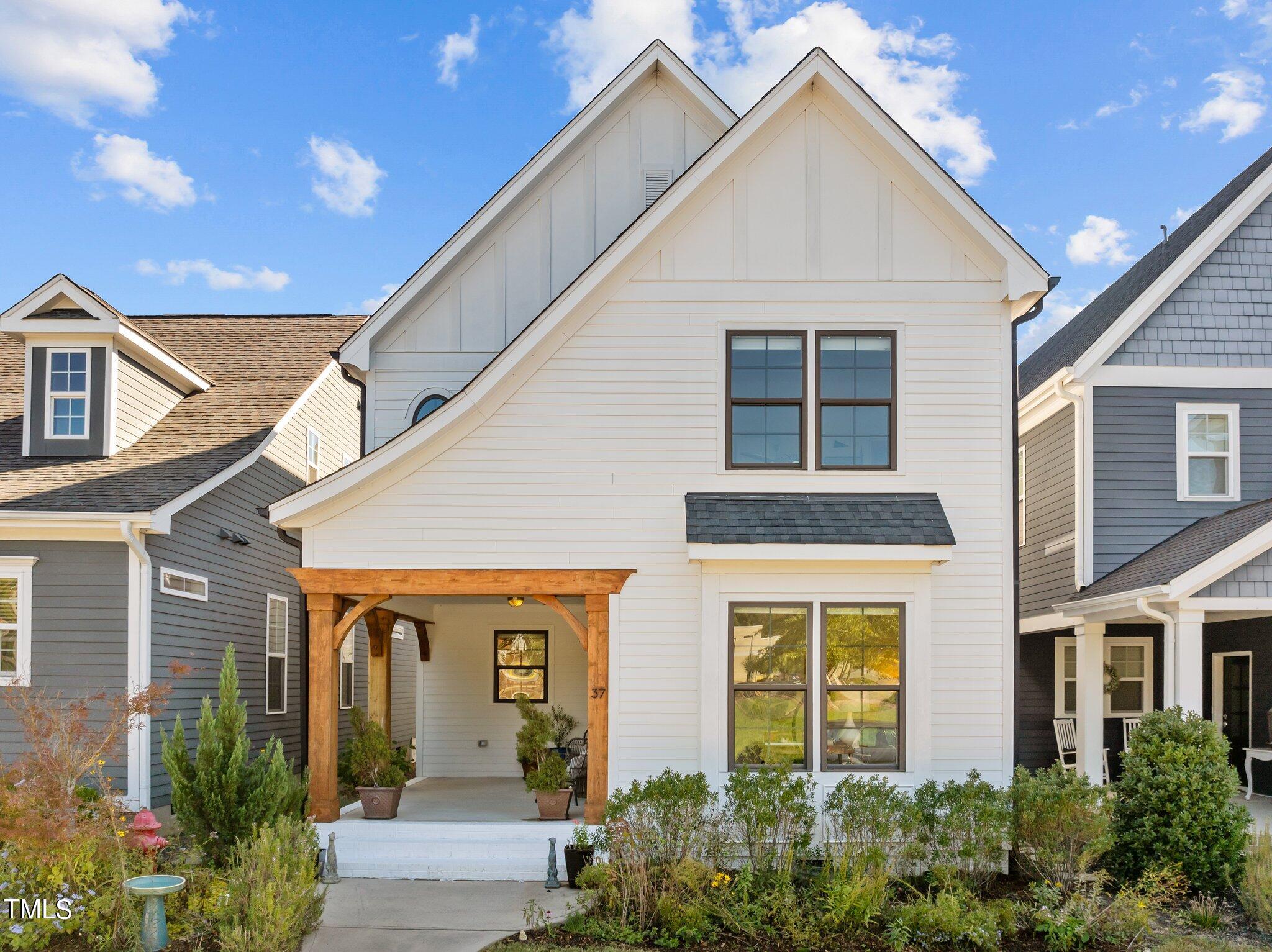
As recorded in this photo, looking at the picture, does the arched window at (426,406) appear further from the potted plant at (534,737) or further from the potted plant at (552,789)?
the potted plant at (552,789)

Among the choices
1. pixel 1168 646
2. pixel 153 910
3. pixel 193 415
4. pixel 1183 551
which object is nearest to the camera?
pixel 153 910

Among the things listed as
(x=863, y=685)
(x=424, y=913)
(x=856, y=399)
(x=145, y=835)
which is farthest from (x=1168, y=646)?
(x=145, y=835)

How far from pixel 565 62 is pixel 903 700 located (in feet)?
45.0

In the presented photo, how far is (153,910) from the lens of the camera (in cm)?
819

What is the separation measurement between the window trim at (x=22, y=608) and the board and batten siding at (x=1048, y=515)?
12.3 m

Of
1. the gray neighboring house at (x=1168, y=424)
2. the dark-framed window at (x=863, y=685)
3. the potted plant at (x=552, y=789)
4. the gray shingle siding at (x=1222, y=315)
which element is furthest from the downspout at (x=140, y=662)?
the gray shingle siding at (x=1222, y=315)

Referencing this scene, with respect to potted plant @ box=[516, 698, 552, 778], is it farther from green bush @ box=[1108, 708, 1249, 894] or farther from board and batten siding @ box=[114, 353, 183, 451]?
board and batten siding @ box=[114, 353, 183, 451]

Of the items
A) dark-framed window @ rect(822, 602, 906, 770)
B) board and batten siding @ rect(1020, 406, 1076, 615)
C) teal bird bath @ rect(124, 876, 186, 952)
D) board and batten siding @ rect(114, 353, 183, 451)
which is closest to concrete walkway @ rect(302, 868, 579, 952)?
teal bird bath @ rect(124, 876, 186, 952)

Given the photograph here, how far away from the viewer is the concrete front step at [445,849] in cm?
1039

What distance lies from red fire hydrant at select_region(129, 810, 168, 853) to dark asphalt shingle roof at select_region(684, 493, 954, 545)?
524 centimetres

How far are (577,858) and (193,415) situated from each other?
8.62m

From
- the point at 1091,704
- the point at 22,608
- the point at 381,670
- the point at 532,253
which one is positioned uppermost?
the point at 532,253

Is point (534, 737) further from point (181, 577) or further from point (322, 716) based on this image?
point (181, 577)

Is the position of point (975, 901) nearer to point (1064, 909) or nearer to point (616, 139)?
point (1064, 909)
